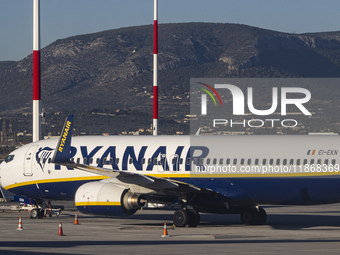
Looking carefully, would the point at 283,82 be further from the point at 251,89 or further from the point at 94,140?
the point at 94,140

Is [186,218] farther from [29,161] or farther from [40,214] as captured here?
[29,161]

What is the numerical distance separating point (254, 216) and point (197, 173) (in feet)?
11.1

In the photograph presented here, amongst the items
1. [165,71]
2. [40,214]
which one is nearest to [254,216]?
[40,214]

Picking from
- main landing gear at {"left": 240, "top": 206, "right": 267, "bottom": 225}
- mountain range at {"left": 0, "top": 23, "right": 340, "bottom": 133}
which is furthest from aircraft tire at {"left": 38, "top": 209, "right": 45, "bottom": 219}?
mountain range at {"left": 0, "top": 23, "right": 340, "bottom": 133}

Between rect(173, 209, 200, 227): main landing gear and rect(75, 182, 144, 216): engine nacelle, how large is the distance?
159 centimetres

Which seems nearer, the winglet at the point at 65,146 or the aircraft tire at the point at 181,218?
the winglet at the point at 65,146

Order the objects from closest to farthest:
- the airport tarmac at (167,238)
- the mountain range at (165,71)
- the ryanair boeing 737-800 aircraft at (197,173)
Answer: the airport tarmac at (167,238) → the ryanair boeing 737-800 aircraft at (197,173) → the mountain range at (165,71)

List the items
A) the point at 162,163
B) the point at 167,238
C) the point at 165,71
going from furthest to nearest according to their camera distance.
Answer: the point at 165,71 → the point at 162,163 → the point at 167,238

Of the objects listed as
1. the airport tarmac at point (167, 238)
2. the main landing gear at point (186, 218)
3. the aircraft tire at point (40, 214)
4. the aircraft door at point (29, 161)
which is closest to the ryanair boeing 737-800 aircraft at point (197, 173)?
the main landing gear at point (186, 218)

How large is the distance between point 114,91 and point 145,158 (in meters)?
140

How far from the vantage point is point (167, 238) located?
26.7 m

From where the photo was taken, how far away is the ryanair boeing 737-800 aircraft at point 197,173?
30078 mm

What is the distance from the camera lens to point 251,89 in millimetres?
162125

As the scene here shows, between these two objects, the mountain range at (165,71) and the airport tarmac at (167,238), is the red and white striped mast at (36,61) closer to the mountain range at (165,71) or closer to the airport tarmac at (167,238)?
the airport tarmac at (167,238)
